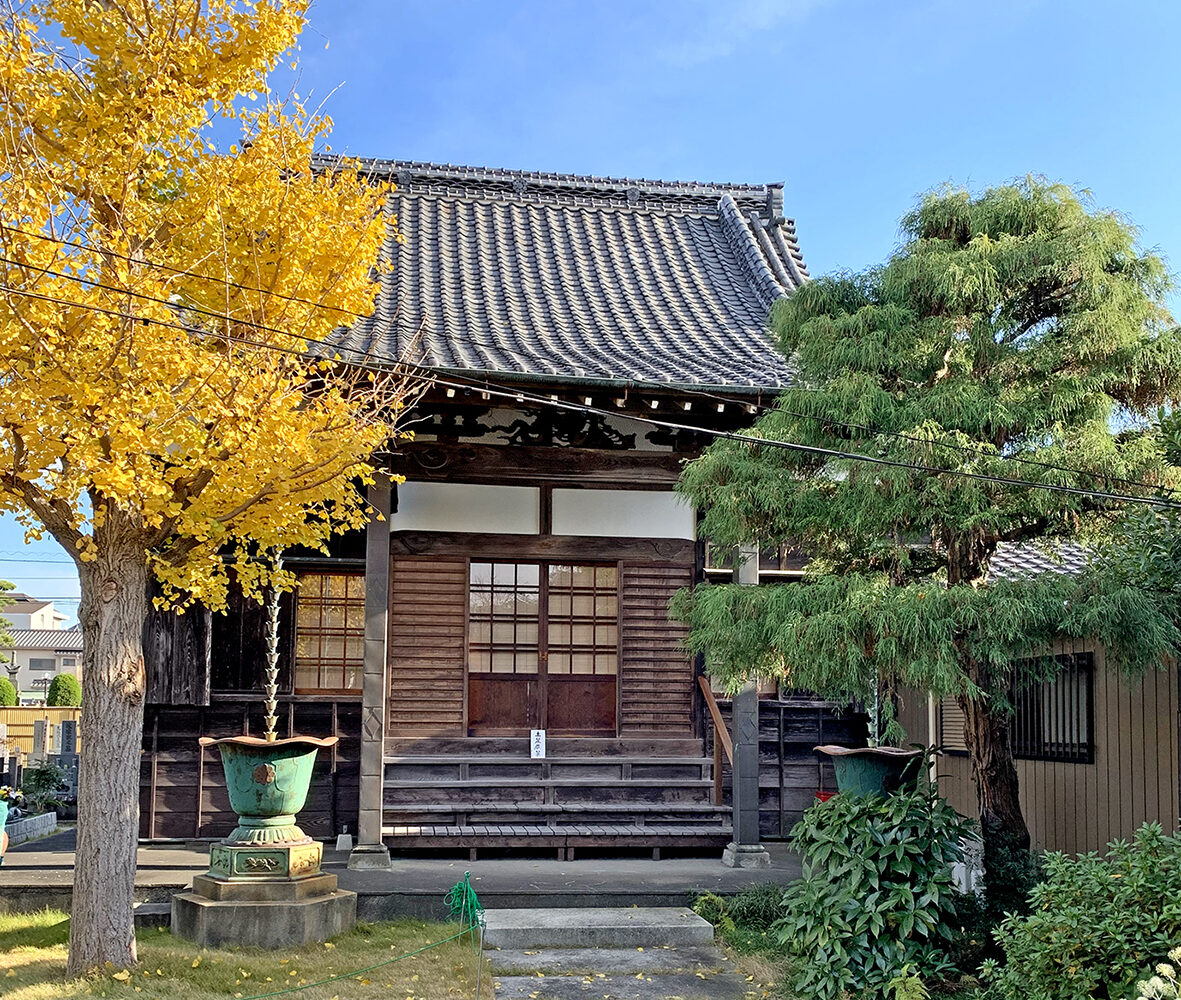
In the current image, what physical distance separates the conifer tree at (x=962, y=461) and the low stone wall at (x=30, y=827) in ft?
25.4

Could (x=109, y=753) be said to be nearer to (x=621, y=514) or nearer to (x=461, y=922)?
(x=461, y=922)

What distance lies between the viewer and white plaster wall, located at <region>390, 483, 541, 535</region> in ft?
35.5

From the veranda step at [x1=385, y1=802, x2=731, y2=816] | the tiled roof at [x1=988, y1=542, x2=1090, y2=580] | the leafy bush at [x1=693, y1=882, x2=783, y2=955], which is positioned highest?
the tiled roof at [x1=988, y1=542, x2=1090, y2=580]

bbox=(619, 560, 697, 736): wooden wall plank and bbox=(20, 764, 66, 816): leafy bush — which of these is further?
bbox=(20, 764, 66, 816): leafy bush

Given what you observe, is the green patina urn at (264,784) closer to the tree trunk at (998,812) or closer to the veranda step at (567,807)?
the veranda step at (567,807)

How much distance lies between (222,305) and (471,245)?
7.08 meters

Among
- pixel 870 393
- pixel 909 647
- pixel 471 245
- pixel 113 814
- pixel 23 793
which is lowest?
pixel 23 793

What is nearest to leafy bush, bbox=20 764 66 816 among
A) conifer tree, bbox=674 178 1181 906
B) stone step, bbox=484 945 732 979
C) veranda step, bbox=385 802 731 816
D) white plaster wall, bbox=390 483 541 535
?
veranda step, bbox=385 802 731 816

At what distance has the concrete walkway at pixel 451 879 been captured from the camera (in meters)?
8.38

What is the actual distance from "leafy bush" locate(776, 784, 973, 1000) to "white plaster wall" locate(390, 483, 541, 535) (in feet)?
15.8

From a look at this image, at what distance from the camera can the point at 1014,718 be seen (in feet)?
32.4

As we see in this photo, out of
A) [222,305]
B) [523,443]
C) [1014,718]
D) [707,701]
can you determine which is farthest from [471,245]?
[1014,718]

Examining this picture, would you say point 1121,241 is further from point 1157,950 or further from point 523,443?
point 523,443

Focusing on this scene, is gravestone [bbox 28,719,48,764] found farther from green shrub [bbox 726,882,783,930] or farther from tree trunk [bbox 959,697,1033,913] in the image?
tree trunk [bbox 959,697,1033,913]
